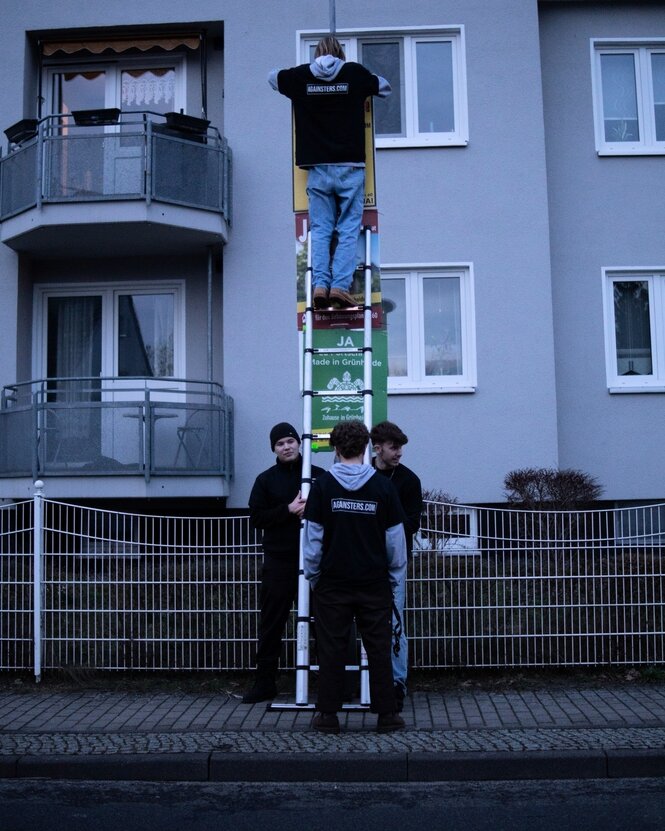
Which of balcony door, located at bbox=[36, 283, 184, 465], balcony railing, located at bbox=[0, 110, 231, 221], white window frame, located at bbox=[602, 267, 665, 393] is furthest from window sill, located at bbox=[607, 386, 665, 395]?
balcony door, located at bbox=[36, 283, 184, 465]

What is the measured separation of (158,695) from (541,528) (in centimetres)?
327

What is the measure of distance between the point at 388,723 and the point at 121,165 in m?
8.63

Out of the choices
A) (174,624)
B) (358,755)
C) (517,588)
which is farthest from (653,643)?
(174,624)

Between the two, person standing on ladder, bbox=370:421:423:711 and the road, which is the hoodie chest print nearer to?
person standing on ladder, bbox=370:421:423:711

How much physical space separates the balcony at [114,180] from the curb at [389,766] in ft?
26.7

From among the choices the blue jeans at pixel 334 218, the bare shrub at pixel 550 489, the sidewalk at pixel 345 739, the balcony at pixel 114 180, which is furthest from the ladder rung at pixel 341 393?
the balcony at pixel 114 180

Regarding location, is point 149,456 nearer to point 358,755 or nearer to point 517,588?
point 517,588

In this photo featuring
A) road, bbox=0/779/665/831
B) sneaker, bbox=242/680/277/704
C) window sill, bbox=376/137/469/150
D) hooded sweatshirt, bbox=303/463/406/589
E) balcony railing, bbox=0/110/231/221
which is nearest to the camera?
road, bbox=0/779/665/831

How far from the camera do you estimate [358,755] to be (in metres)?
6.20

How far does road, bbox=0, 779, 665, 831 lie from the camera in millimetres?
5293

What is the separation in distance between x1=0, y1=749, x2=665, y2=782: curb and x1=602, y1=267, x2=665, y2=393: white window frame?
26.9ft

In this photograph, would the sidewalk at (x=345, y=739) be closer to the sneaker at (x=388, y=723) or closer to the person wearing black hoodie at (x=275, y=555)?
the sneaker at (x=388, y=723)

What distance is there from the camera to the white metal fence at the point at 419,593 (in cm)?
811

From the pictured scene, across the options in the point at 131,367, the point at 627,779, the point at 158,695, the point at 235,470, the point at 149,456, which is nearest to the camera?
the point at 627,779
